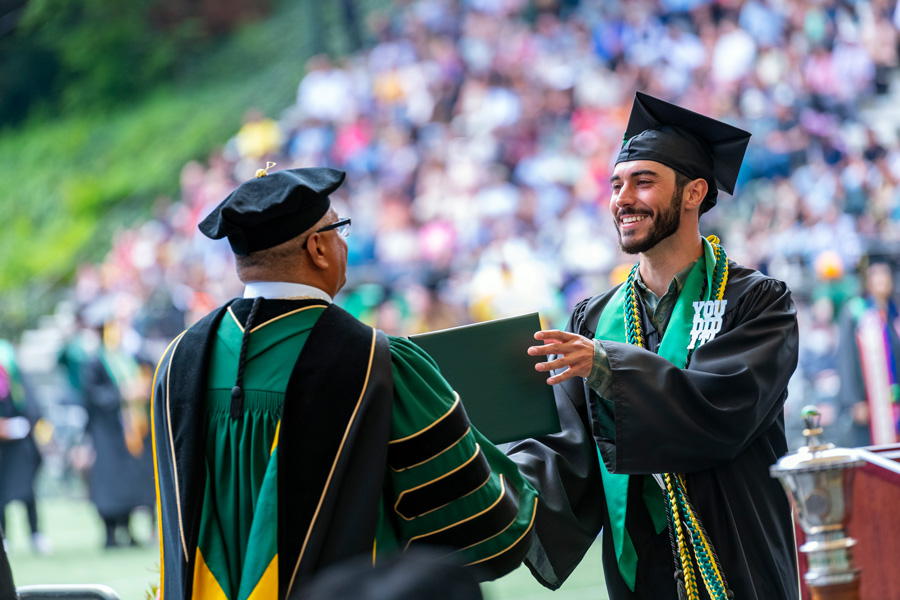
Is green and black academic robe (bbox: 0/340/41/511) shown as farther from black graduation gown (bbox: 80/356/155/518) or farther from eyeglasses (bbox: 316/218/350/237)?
eyeglasses (bbox: 316/218/350/237)

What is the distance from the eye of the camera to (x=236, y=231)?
218 centimetres

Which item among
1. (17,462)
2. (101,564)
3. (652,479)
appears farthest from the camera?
(17,462)

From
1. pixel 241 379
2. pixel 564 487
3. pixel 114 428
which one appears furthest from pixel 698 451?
pixel 114 428

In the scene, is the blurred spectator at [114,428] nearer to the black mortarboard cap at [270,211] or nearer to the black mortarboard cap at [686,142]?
the black mortarboard cap at [686,142]

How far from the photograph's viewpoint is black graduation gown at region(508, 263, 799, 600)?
8.67ft

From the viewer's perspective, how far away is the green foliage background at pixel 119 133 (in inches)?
854

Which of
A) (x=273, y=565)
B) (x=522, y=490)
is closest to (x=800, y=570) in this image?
(x=522, y=490)

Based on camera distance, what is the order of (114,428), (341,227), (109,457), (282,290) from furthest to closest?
(114,428), (109,457), (341,227), (282,290)

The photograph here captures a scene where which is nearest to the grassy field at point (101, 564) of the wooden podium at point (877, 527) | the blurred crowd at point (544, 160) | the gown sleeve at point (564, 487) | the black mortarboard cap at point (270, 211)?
the blurred crowd at point (544, 160)

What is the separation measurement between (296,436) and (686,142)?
59.7 inches

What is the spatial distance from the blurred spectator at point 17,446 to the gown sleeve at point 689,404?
25.1ft

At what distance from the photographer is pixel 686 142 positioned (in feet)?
9.87

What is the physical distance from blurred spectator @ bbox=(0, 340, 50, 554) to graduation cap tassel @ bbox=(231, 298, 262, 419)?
7.67 m

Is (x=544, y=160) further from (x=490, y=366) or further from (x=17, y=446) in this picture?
(x=490, y=366)
